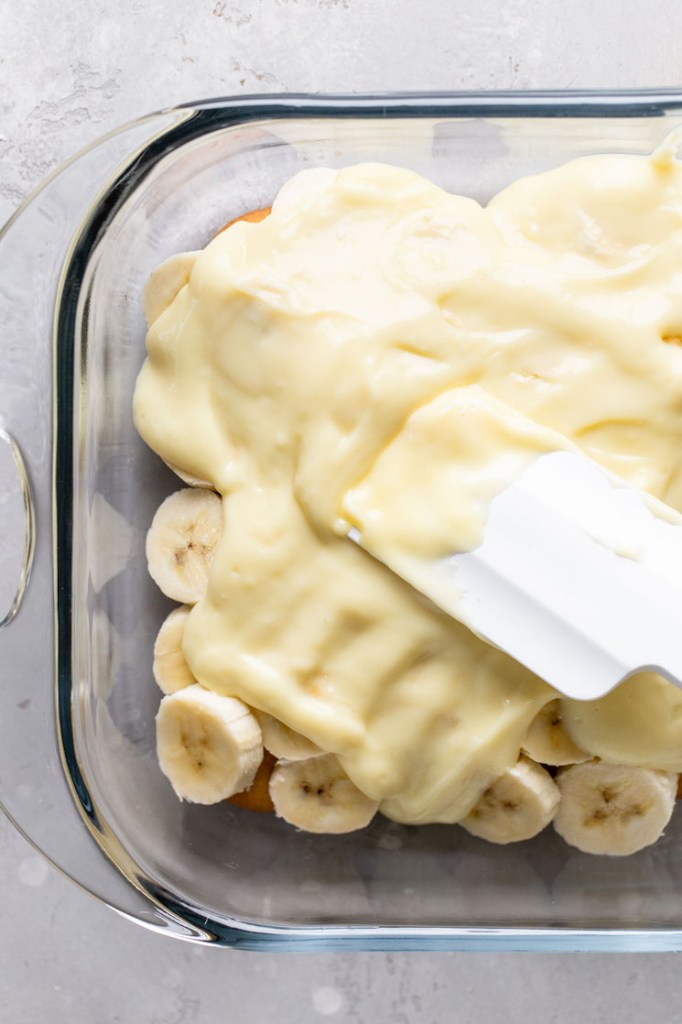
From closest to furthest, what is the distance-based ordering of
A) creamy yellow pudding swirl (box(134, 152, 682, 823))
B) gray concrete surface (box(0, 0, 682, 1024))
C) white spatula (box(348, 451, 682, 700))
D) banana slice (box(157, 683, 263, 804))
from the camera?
1. white spatula (box(348, 451, 682, 700))
2. creamy yellow pudding swirl (box(134, 152, 682, 823))
3. banana slice (box(157, 683, 263, 804))
4. gray concrete surface (box(0, 0, 682, 1024))

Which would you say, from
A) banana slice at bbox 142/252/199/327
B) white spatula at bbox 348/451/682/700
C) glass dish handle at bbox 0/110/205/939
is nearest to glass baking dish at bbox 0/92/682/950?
glass dish handle at bbox 0/110/205/939

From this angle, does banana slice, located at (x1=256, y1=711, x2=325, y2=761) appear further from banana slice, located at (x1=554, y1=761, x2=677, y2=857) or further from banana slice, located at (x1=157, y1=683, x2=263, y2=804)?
banana slice, located at (x1=554, y1=761, x2=677, y2=857)

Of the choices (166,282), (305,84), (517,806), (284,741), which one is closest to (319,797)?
(284,741)

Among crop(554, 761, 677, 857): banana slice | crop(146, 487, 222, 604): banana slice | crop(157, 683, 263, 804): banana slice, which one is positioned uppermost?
crop(146, 487, 222, 604): banana slice

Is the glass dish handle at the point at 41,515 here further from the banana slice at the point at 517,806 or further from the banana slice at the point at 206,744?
the banana slice at the point at 517,806

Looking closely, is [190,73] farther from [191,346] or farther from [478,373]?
[478,373]

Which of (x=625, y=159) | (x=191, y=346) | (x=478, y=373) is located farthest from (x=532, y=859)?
(x=625, y=159)
